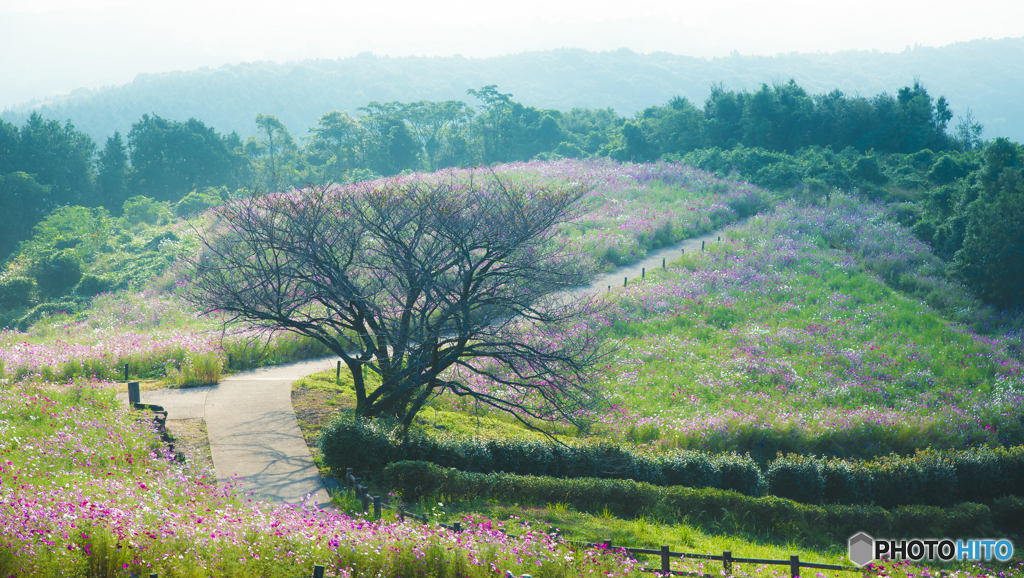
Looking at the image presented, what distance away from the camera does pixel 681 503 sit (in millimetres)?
12531

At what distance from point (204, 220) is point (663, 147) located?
38.2 meters

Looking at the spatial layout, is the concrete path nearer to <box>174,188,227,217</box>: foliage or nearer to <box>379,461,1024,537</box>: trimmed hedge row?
<box>379,461,1024,537</box>: trimmed hedge row

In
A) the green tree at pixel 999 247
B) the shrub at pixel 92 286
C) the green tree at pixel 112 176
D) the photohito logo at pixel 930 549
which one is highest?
the green tree at pixel 112 176

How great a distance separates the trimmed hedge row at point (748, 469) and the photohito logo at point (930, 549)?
5.13 feet

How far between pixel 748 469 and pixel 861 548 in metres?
2.60

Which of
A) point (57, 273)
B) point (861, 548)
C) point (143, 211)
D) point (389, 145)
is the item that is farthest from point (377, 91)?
point (861, 548)

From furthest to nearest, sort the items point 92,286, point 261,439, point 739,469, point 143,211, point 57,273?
point 143,211
point 57,273
point 92,286
point 261,439
point 739,469

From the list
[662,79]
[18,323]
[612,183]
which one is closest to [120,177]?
[18,323]

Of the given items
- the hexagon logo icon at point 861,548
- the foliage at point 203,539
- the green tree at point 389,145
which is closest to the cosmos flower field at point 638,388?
the foliage at point 203,539

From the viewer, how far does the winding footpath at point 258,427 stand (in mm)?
11797

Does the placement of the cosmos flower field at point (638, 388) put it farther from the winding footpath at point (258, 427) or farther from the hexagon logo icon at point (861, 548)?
the hexagon logo icon at point (861, 548)

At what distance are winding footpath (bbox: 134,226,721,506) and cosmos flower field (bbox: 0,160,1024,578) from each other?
74cm

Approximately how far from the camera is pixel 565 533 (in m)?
10.4

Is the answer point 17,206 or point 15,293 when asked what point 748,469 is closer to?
point 15,293
